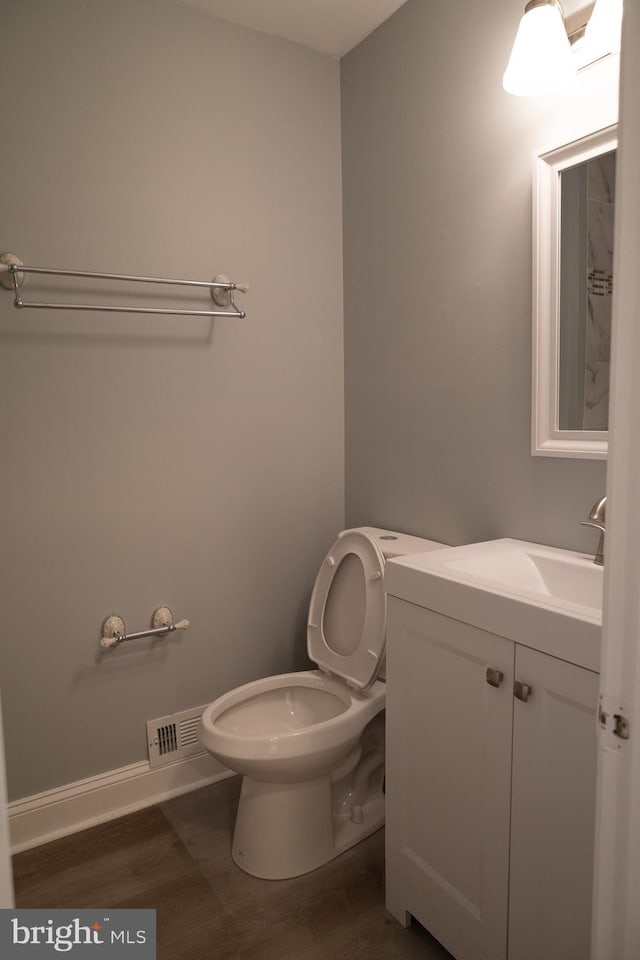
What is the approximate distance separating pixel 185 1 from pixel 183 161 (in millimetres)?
467

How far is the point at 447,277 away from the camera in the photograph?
1880 millimetres

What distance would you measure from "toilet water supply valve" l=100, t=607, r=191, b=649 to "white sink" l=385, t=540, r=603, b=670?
85 centimetres

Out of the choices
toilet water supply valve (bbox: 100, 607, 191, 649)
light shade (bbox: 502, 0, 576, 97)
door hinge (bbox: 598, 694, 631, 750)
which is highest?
light shade (bbox: 502, 0, 576, 97)

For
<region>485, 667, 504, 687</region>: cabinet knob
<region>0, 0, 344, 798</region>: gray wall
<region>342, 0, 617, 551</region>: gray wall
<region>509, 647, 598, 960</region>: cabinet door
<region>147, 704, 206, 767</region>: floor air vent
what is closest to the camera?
<region>509, 647, 598, 960</region>: cabinet door

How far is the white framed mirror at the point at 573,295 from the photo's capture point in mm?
1451

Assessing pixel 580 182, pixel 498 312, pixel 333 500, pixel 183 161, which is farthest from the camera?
pixel 333 500

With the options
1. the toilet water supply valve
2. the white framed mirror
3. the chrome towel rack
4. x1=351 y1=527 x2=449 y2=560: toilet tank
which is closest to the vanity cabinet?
x1=351 y1=527 x2=449 y2=560: toilet tank

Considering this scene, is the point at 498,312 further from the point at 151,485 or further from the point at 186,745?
the point at 186,745

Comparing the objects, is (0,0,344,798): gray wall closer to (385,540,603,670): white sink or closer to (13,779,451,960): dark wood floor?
(13,779,451,960): dark wood floor

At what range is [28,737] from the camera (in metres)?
1.86

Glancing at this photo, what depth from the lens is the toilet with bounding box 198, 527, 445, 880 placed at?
1646 millimetres

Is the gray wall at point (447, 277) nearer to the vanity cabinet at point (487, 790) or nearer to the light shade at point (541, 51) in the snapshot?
the light shade at point (541, 51)

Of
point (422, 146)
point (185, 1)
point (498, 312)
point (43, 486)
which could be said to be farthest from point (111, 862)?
point (185, 1)
